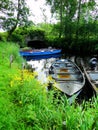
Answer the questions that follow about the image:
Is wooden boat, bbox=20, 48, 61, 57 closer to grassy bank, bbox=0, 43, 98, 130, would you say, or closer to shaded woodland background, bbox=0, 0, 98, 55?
shaded woodland background, bbox=0, 0, 98, 55

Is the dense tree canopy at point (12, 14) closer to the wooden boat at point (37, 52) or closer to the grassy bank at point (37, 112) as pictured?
the wooden boat at point (37, 52)

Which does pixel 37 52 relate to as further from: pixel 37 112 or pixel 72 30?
pixel 37 112

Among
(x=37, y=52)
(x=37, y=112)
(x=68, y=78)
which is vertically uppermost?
(x=37, y=112)

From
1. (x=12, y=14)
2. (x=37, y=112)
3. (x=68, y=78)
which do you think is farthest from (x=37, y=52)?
(x=37, y=112)

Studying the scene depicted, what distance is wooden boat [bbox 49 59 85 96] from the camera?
12291 mm

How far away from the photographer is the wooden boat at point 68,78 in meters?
12.3

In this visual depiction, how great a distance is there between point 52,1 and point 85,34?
6972 millimetres

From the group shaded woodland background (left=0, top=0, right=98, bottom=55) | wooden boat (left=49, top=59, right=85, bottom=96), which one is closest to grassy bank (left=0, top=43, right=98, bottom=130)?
wooden boat (left=49, top=59, right=85, bottom=96)

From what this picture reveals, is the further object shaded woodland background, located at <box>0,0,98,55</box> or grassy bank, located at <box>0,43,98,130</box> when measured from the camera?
shaded woodland background, located at <box>0,0,98,55</box>

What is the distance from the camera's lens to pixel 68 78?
15.0 metres

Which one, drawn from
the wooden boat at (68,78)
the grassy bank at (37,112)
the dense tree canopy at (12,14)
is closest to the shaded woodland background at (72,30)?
the dense tree canopy at (12,14)

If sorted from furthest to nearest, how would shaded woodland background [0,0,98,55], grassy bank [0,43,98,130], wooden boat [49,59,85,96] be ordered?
shaded woodland background [0,0,98,55], wooden boat [49,59,85,96], grassy bank [0,43,98,130]

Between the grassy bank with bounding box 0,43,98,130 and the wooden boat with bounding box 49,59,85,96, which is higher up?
the grassy bank with bounding box 0,43,98,130

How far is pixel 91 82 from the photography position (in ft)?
45.7
